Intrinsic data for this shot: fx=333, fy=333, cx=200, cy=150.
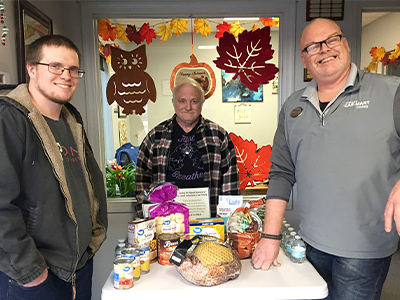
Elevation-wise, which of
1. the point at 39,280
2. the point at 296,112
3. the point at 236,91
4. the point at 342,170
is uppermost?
the point at 236,91

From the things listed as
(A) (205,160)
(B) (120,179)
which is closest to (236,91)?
(A) (205,160)

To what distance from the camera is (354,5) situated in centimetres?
250

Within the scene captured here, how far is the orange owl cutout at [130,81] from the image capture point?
263 centimetres

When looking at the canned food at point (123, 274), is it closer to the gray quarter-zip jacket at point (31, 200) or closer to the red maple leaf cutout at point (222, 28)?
the gray quarter-zip jacket at point (31, 200)

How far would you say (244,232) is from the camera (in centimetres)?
135

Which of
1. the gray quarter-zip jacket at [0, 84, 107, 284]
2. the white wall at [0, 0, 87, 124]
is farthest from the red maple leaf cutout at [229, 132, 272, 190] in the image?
the gray quarter-zip jacket at [0, 84, 107, 284]

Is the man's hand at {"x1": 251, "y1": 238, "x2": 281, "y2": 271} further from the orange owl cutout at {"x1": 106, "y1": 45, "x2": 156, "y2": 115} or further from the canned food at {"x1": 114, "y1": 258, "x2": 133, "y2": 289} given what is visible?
the orange owl cutout at {"x1": 106, "y1": 45, "x2": 156, "y2": 115}

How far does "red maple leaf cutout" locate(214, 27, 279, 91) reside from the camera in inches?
104

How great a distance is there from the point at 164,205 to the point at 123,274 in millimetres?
361

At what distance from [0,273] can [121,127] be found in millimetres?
1653

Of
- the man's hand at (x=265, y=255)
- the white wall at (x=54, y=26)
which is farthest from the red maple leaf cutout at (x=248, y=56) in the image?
the man's hand at (x=265, y=255)

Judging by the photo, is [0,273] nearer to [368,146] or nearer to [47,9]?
[368,146]

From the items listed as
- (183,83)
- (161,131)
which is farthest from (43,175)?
(183,83)

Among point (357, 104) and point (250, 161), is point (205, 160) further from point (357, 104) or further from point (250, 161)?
point (357, 104)
